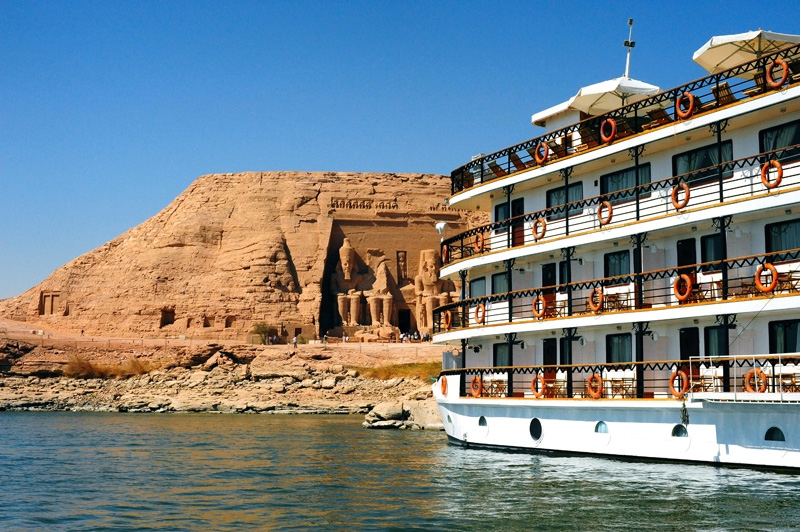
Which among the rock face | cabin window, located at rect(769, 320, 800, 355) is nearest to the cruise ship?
cabin window, located at rect(769, 320, 800, 355)

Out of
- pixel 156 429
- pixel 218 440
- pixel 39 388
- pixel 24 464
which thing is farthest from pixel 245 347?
pixel 24 464

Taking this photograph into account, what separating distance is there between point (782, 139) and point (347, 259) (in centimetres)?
6060

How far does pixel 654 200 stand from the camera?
24.8 meters

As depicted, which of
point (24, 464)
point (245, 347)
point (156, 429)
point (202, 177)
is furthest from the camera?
point (202, 177)

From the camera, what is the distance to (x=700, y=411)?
69.6 ft

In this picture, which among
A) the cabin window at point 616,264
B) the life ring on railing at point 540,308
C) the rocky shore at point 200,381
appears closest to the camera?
the cabin window at point 616,264

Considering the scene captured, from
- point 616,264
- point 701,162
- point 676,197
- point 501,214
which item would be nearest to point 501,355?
point 501,214

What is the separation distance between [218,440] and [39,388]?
108 ft

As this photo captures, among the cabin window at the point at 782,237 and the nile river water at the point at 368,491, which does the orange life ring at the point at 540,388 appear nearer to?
the nile river water at the point at 368,491

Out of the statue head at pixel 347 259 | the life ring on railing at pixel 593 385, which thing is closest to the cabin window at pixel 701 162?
the life ring on railing at pixel 593 385

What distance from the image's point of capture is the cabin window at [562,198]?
27.3 meters

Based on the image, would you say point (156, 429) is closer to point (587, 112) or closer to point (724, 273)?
point (587, 112)

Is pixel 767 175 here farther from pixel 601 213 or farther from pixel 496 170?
pixel 496 170

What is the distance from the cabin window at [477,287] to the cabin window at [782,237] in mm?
10503
